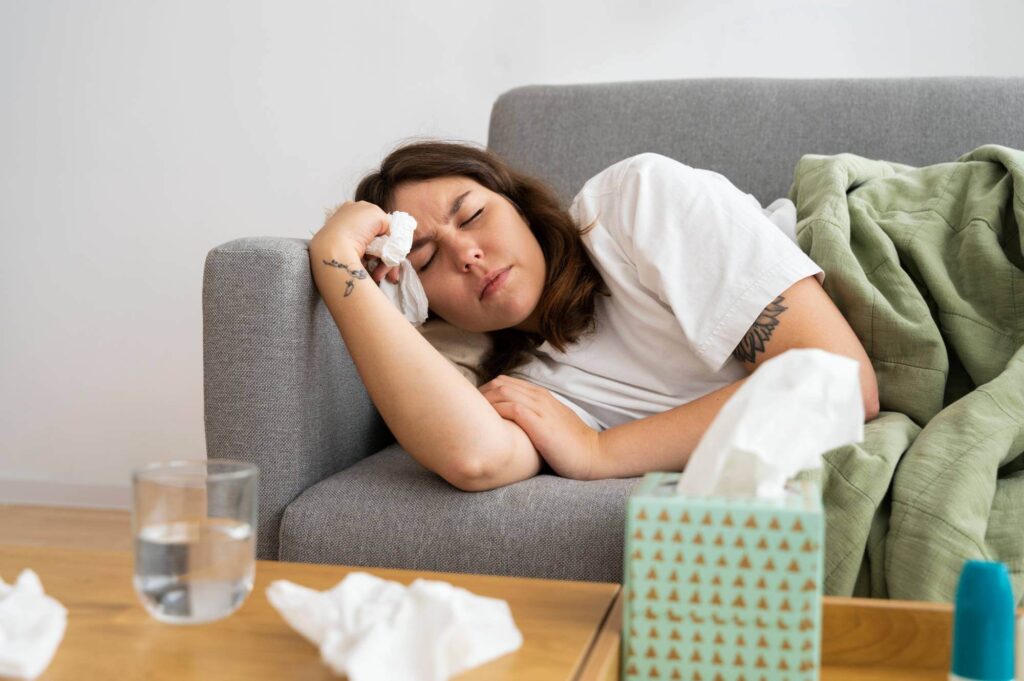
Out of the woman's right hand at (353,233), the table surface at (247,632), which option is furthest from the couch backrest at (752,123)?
the table surface at (247,632)

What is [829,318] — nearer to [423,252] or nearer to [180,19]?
[423,252]

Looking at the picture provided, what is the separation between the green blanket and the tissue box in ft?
1.40

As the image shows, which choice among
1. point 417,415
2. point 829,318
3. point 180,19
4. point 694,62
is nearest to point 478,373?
point 417,415

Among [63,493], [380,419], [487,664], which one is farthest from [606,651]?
[63,493]

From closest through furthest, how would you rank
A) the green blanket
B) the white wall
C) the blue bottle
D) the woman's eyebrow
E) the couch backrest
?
the blue bottle < the green blanket < the woman's eyebrow < the couch backrest < the white wall

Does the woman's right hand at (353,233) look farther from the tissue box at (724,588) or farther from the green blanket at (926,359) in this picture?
the tissue box at (724,588)

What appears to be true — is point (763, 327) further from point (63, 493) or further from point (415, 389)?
point (63, 493)

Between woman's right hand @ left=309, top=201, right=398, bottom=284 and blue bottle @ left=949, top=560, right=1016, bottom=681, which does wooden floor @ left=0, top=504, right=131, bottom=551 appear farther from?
blue bottle @ left=949, top=560, right=1016, bottom=681

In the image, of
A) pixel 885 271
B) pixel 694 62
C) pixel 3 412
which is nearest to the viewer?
pixel 885 271

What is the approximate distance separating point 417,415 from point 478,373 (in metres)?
0.37

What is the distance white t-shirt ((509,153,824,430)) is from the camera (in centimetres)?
125

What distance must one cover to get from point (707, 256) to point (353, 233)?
0.46 metres

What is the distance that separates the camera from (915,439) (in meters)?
1.20

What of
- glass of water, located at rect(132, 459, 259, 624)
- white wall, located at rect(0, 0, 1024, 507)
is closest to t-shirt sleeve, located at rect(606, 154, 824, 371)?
glass of water, located at rect(132, 459, 259, 624)
